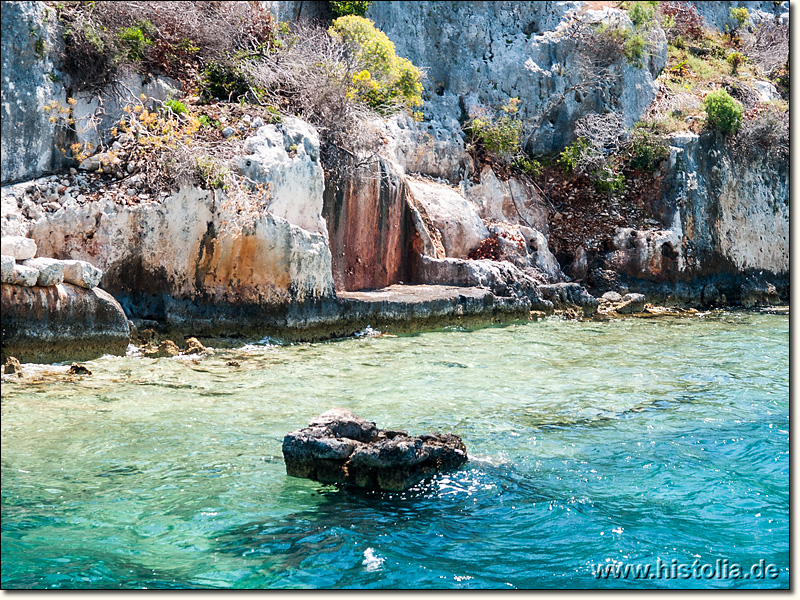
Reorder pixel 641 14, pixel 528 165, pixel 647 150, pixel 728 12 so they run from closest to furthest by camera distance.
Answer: pixel 528 165 < pixel 647 150 < pixel 641 14 < pixel 728 12

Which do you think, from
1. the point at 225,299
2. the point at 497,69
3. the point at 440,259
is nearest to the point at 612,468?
the point at 225,299

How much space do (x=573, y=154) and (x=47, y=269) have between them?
13733 millimetres

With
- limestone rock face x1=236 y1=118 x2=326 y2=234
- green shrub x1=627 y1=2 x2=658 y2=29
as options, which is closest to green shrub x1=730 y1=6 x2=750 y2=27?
green shrub x1=627 y1=2 x2=658 y2=29

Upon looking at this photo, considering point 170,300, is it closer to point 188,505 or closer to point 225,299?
point 225,299

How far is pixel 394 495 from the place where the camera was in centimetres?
498

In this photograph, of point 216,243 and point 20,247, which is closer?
point 20,247

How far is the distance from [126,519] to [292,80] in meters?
9.81

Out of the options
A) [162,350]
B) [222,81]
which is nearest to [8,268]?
[162,350]

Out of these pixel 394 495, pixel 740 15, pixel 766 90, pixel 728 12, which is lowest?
pixel 394 495

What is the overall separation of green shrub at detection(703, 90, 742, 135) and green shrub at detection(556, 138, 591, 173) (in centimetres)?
317

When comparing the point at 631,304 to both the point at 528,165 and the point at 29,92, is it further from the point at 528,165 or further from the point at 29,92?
the point at 29,92

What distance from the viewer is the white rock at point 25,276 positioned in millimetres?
8047

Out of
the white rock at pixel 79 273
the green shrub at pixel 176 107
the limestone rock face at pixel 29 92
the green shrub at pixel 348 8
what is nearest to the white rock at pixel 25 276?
the white rock at pixel 79 273

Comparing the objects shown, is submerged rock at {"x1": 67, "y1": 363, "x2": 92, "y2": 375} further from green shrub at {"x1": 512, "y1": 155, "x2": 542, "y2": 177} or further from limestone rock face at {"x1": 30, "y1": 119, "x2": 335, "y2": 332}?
green shrub at {"x1": 512, "y1": 155, "x2": 542, "y2": 177}
